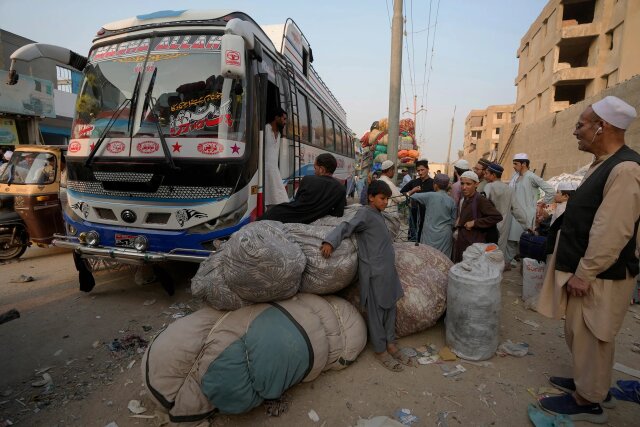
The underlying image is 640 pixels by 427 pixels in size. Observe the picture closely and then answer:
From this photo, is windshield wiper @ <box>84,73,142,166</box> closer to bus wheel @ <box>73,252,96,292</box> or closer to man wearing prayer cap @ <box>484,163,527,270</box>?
bus wheel @ <box>73,252,96,292</box>

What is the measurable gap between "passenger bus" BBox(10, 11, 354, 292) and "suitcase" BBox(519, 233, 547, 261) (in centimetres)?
393

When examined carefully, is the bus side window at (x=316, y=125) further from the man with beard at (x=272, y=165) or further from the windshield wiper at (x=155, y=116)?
the windshield wiper at (x=155, y=116)

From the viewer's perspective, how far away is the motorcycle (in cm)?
599

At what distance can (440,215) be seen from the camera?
14.6 feet

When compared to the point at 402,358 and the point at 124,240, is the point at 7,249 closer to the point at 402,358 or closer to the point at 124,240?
the point at 124,240

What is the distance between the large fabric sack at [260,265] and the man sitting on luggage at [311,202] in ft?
3.09

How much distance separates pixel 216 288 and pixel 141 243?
5.64ft

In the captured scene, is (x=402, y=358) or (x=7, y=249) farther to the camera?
(x=7, y=249)

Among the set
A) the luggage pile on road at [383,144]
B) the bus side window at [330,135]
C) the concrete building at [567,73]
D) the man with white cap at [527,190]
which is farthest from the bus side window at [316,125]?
the concrete building at [567,73]

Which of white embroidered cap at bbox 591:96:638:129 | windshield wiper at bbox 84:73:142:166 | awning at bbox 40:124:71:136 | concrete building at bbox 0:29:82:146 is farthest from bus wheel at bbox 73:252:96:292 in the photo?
awning at bbox 40:124:71:136

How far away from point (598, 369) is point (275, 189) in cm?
353

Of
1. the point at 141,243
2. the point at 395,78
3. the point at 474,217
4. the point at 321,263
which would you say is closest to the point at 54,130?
the point at 395,78

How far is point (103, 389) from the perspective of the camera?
2.66 metres

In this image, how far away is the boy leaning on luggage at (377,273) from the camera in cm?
292
